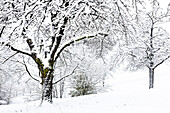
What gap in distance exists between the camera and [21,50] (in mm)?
6980

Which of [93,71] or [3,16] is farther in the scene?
[93,71]

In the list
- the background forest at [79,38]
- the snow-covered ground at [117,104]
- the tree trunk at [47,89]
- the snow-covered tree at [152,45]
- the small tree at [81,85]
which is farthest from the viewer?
the small tree at [81,85]

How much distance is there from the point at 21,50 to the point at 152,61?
9.31m

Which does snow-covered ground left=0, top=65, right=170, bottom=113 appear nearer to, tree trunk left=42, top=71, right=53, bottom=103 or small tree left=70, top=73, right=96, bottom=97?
tree trunk left=42, top=71, right=53, bottom=103

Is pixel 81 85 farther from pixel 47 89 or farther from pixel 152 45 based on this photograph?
pixel 47 89

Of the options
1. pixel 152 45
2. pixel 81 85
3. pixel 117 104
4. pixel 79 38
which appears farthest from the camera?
pixel 81 85

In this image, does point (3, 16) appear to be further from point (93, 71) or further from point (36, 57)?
point (93, 71)

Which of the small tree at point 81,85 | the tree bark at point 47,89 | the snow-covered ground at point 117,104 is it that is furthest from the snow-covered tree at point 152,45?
the tree bark at point 47,89

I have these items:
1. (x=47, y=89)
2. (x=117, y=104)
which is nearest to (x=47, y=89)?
(x=47, y=89)

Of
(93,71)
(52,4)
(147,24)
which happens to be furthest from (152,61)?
(52,4)

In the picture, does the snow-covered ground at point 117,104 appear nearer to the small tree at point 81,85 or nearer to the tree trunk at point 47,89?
the tree trunk at point 47,89

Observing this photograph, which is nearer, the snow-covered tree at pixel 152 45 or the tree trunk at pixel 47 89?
the tree trunk at pixel 47 89

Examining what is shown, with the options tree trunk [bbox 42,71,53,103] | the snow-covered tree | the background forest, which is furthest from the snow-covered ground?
the snow-covered tree

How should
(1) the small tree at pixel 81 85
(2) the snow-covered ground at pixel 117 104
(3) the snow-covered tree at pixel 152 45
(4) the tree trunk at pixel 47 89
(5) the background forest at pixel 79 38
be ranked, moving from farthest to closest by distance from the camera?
(1) the small tree at pixel 81 85, (3) the snow-covered tree at pixel 152 45, (4) the tree trunk at pixel 47 89, (5) the background forest at pixel 79 38, (2) the snow-covered ground at pixel 117 104
